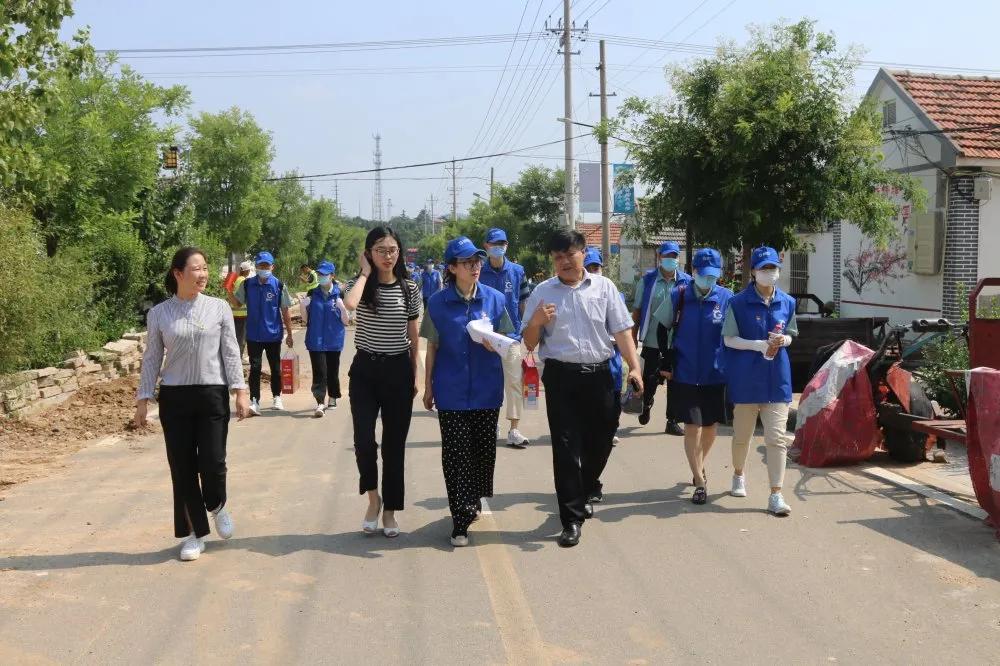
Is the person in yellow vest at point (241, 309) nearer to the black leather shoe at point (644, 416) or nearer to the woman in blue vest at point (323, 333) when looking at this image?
the woman in blue vest at point (323, 333)

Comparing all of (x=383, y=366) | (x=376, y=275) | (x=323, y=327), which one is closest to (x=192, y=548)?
(x=383, y=366)

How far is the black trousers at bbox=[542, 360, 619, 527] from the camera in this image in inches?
242

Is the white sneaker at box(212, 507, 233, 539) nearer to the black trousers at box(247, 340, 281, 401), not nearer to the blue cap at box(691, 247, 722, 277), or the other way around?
the blue cap at box(691, 247, 722, 277)

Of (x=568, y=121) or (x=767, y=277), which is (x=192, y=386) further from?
(x=568, y=121)

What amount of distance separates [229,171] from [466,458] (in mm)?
28565

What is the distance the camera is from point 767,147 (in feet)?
45.1

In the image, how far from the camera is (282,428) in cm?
1073

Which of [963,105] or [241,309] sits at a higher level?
[963,105]

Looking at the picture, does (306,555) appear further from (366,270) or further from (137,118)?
(137,118)

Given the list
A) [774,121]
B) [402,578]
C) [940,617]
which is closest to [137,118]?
[774,121]

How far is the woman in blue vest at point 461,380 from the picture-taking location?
6.18m

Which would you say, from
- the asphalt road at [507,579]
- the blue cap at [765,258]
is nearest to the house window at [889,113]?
the asphalt road at [507,579]

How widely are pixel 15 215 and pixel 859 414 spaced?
905 cm

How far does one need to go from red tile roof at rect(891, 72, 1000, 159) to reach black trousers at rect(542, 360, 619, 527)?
516 inches
